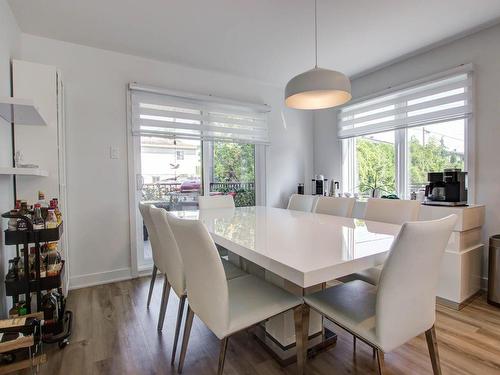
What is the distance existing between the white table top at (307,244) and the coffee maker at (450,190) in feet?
3.54

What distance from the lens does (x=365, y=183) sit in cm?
372

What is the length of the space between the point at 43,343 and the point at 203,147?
Result: 7.82ft

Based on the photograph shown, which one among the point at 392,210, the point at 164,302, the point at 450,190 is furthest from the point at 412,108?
the point at 164,302

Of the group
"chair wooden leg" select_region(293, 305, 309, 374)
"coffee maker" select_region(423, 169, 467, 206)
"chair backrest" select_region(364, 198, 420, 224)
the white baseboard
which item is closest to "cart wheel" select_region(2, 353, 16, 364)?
the white baseboard

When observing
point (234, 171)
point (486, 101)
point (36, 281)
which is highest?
point (486, 101)

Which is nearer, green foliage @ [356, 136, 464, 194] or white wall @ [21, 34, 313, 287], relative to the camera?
white wall @ [21, 34, 313, 287]

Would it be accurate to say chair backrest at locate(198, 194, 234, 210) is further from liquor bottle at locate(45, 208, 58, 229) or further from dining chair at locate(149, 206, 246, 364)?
liquor bottle at locate(45, 208, 58, 229)

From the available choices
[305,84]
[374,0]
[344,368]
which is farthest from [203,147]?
[344,368]

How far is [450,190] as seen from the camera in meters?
2.43

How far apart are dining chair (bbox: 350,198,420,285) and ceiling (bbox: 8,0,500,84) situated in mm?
1491

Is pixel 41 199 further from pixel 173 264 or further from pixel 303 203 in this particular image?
pixel 303 203

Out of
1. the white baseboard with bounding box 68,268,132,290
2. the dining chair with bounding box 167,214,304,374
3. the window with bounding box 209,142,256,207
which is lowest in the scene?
the white baseboard with bounding box 68,268,132,290

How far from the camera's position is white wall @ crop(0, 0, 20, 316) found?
6.17 feet

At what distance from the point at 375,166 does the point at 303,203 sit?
1.36 metres
